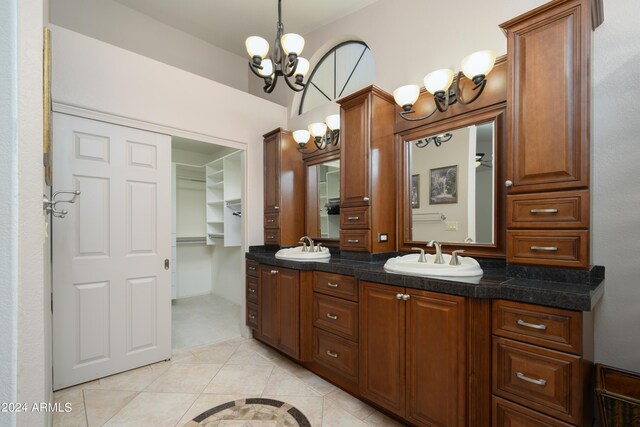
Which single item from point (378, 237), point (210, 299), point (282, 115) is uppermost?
point (282, 115)

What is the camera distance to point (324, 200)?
3.12m

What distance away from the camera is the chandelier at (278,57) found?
1829 millimetres

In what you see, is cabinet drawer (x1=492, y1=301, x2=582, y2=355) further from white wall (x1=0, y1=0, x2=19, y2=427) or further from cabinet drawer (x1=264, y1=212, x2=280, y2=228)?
cabinet drawer (x1=264, y1=212, x2=280, y2=228)

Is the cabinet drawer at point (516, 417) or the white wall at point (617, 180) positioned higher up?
the white wall at point (617, 180)

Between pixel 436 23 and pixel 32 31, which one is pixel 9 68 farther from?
pixel 436 23

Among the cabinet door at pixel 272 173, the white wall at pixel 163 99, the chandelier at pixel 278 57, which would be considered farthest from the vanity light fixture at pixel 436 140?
the white wall at pixel 163 99

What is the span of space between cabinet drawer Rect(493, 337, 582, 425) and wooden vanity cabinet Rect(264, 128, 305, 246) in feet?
7.49

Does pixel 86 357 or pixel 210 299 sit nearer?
pixel 86 357

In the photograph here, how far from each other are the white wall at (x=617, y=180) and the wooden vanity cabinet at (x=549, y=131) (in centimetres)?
22

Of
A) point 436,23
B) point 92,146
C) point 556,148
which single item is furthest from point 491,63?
point 92,146

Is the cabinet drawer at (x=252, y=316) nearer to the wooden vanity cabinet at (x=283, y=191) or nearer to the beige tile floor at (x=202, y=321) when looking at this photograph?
the beige tile floor at (x=202, y=321)

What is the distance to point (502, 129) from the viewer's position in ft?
6.09

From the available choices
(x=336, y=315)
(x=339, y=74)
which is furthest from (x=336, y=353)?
(x=339, y=74)

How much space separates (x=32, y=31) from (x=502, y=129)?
2.37 m
